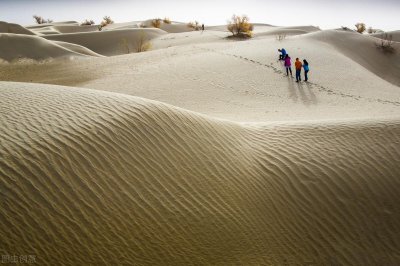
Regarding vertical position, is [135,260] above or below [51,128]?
below

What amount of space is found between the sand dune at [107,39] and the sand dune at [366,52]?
1680 cm

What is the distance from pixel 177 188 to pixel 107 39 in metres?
32.0

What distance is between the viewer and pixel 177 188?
4.30m

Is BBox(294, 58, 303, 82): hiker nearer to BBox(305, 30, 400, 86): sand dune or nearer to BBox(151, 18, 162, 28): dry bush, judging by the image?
BBox(305, 30, 400, 86): sand dune

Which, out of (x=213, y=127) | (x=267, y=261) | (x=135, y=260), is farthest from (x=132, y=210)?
(x=213, y=127)

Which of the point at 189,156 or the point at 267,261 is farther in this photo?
the point at 189,156

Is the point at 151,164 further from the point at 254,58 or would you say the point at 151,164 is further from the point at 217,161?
the point at 254,58

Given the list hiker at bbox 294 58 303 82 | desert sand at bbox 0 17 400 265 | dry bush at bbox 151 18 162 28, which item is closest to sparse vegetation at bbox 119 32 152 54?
dry bush at bbox 151 18 162 28

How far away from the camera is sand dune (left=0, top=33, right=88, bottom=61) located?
2119 cm

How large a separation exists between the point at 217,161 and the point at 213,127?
104 centimetres

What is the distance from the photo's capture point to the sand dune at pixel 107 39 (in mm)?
32312

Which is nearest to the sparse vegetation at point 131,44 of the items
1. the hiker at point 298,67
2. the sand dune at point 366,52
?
the sand dune at point 366,52

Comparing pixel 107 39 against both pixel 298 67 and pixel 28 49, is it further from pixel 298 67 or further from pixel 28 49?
pixel 298 67

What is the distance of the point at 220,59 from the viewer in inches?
688
